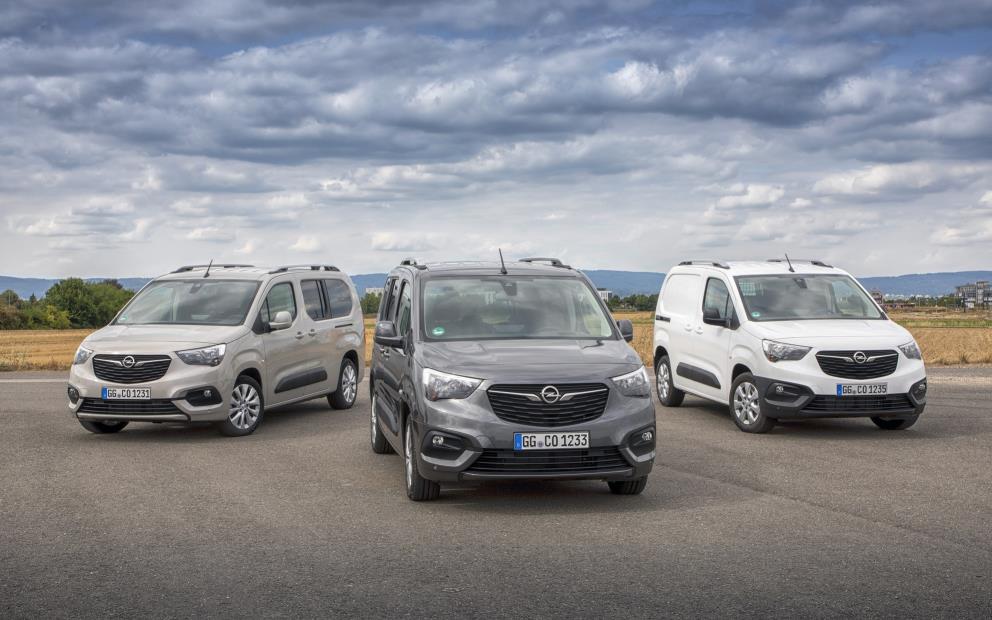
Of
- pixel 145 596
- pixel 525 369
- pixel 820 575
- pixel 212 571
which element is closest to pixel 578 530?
pixel 525 369

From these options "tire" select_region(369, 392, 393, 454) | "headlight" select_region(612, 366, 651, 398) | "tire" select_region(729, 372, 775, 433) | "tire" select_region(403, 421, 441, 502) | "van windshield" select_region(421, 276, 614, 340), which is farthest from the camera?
"tire" select_region(729, 372, 775, 433)

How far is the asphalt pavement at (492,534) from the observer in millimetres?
5621

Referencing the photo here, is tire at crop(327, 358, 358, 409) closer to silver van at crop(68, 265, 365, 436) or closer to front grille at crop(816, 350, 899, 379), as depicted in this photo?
silver van at crop(68, 265, 365, 436)

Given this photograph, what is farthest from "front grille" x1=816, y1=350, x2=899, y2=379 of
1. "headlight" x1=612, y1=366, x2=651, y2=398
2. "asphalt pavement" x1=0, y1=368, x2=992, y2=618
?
"headlight" x1=612, y1=366, x2=651, y2=398

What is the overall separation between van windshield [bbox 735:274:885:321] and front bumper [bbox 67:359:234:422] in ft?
20.7

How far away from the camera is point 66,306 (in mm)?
109375

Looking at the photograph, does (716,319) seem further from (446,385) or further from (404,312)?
(446,385)

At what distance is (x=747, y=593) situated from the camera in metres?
5.70

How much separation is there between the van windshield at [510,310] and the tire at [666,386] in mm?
6097

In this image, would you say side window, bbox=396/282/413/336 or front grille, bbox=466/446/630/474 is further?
side window, bbox=396/282/413/336

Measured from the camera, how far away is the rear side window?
14656 mm

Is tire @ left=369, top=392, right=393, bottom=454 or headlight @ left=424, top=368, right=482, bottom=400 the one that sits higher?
headlight @ left=424, top=368, right=482, bottom=400

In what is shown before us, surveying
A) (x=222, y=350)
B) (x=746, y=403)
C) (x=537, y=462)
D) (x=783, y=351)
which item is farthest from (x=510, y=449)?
(x=746, y=403)

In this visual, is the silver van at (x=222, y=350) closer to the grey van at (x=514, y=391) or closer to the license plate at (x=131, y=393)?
the license plate at (x=131, y=393)
